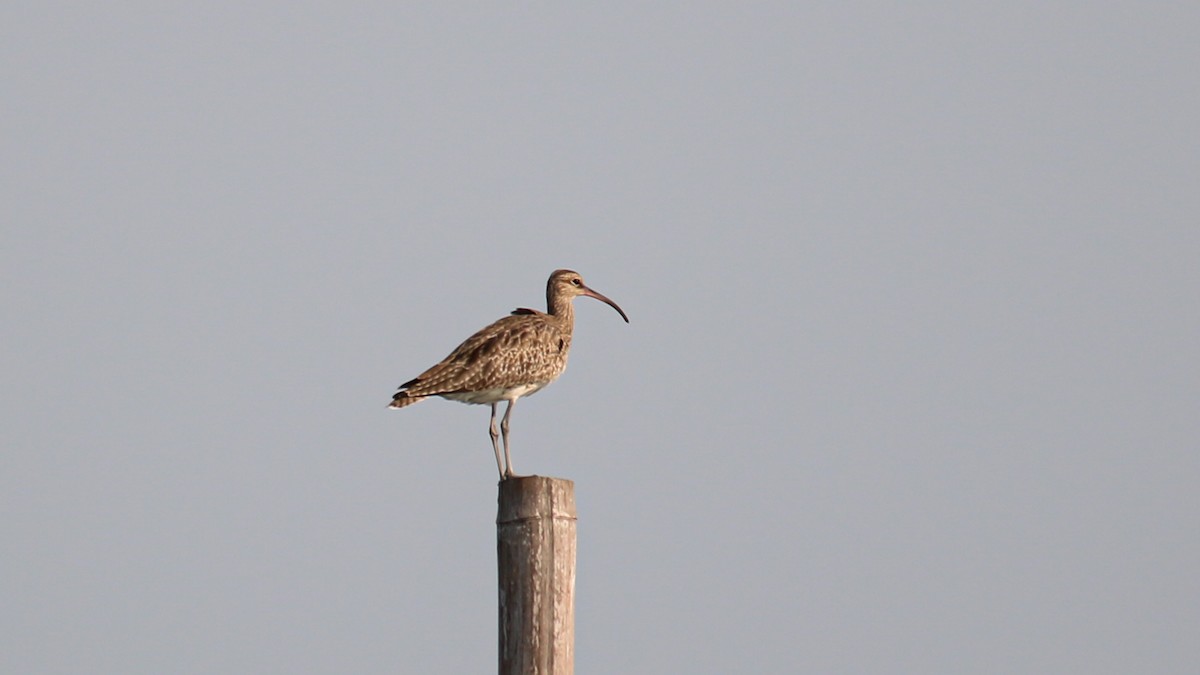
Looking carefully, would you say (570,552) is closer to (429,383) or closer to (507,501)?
(507,501)

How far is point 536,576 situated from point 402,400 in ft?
24.5

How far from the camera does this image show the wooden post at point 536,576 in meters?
9.65

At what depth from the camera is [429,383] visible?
17109 millimetres

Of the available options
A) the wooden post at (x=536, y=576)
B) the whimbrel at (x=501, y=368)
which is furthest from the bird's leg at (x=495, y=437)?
the wooden post at (x=536, y=576)

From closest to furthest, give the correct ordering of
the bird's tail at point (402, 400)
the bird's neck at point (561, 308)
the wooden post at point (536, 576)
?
the wooden post at point (536, 576) < the bird's tail at point (402, 400) < the bird's neck at point (561, 308)

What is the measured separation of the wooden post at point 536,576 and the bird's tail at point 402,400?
702cm

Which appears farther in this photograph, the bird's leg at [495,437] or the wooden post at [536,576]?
the bird's leg at [495,437]

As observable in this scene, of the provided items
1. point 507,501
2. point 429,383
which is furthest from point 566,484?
point 429,383

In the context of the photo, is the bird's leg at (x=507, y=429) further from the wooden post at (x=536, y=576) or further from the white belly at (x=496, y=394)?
the wooden post at (x=536, y=576)

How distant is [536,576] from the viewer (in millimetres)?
9711

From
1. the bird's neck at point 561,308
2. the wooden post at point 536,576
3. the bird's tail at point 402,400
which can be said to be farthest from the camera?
the bird's neck at point 561,308

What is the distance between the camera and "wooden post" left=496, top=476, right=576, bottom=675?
380 inches

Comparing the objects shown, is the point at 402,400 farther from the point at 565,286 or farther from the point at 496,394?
the point at 565,286

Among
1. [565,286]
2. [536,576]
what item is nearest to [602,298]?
[565,286]
